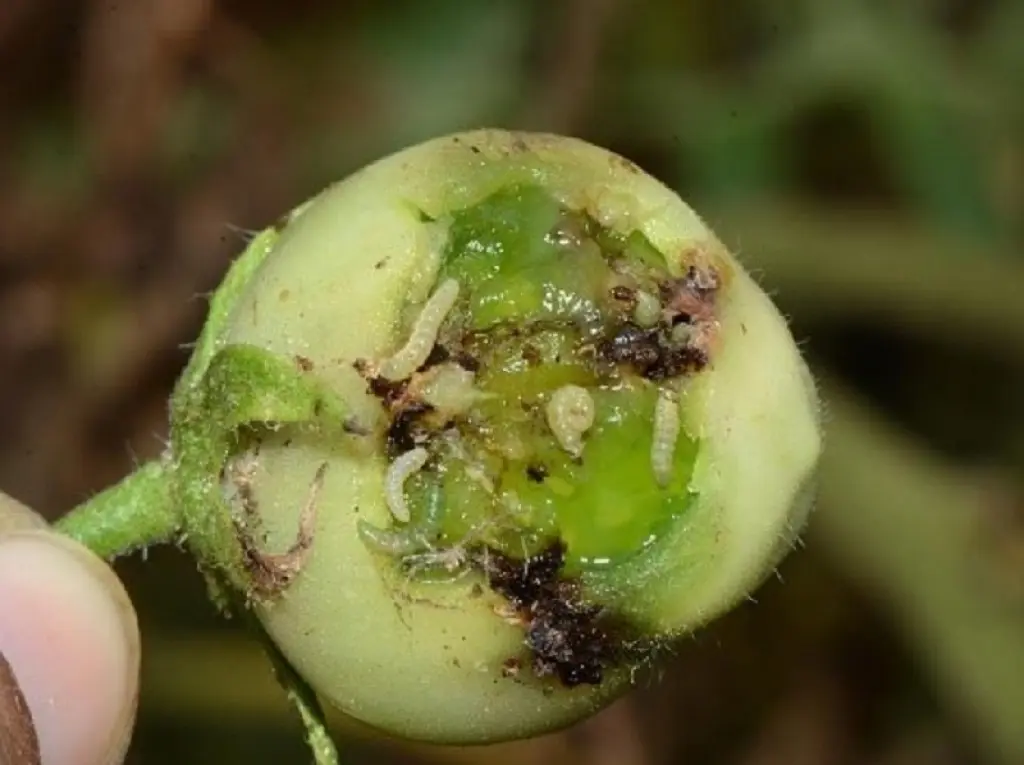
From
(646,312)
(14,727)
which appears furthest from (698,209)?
(14,727)

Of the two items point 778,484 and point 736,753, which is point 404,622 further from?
point 736,753

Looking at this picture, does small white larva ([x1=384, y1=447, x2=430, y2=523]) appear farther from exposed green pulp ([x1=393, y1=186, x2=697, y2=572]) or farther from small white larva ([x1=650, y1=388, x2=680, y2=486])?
small white larva ([x1=650, y1=388, x2=680, y2=486])

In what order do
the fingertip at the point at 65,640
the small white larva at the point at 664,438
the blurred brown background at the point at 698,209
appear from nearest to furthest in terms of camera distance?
the small white larva at the point at 664,438 → the fingertip at the point at 65,640 → the blurred brown background at the point at 698,209

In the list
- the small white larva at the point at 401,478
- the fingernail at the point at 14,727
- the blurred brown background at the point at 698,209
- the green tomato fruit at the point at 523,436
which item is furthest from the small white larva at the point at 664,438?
the blurred brown background at the point at 698,209

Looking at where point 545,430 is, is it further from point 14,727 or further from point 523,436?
point 14,727

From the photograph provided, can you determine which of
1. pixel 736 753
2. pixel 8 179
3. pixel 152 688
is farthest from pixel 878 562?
pixel 8 179

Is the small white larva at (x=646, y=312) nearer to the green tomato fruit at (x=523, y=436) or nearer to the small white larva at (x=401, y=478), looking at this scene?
the green tomato fruit at (x=523, y=436)
